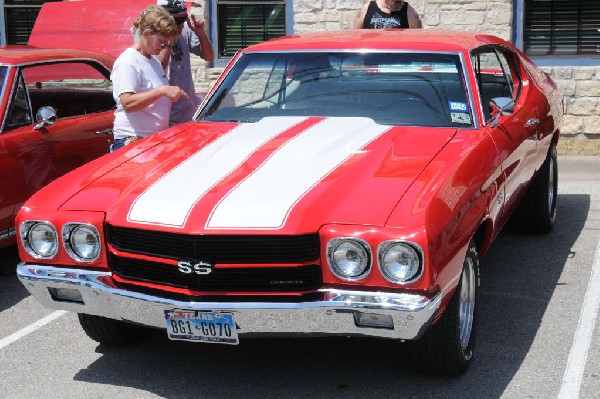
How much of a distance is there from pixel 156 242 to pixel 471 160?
1554mm

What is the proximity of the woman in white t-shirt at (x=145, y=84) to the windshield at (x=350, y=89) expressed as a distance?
0.44 meters

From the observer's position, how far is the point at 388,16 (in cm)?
852

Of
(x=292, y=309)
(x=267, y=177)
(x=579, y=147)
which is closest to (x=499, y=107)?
(x=267, y=177)

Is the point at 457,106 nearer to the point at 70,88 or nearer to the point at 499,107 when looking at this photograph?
the point at 499,107

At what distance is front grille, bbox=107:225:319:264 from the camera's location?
13.6 ft

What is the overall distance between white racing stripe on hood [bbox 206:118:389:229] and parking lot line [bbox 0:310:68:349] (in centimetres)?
182

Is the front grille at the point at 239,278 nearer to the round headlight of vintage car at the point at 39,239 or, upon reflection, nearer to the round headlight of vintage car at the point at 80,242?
the round headlight of vintage car at the point at 80,242

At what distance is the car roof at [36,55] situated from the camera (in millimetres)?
6949

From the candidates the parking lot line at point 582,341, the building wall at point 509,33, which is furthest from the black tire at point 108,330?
the building wall at point 509,33

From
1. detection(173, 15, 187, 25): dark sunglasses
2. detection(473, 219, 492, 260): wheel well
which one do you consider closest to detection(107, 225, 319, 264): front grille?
detection(473, 219, 492, 260): wheel well

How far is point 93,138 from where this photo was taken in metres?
7.33

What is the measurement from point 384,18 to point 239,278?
4758 mm

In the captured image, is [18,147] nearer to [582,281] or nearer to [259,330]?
[259,330]

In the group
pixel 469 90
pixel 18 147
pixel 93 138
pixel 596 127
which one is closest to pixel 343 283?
pixel 469 90
